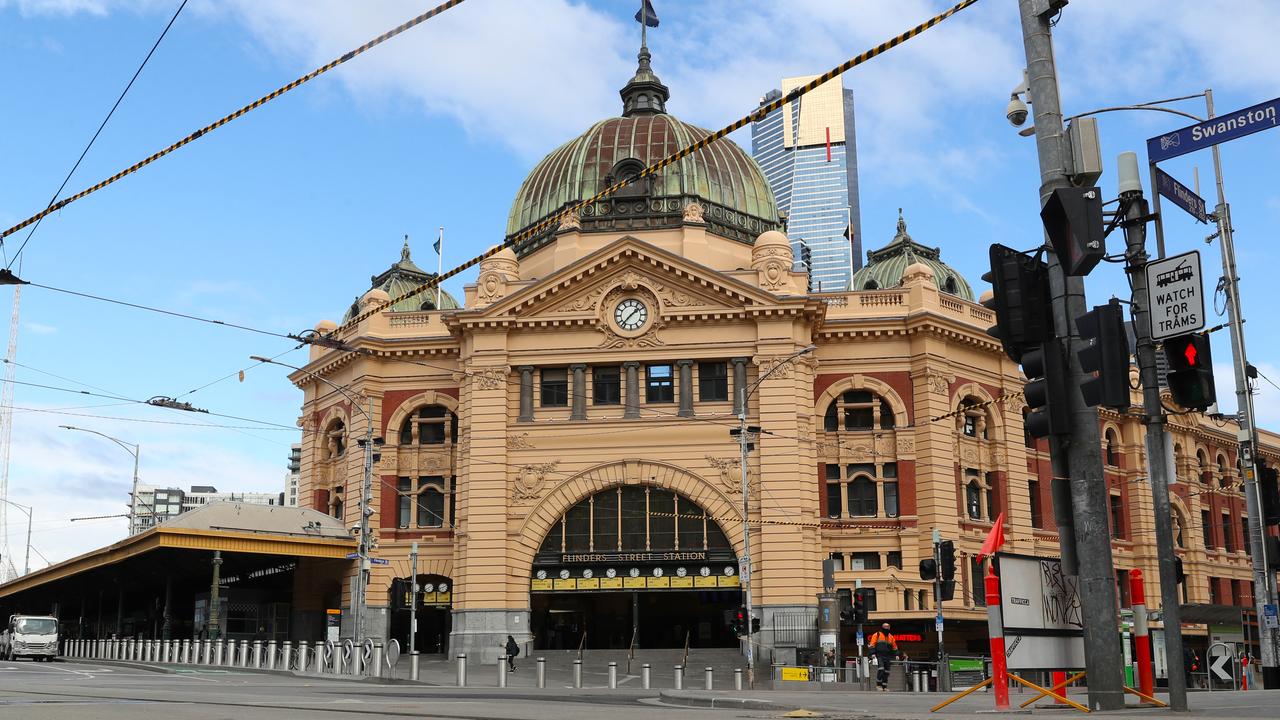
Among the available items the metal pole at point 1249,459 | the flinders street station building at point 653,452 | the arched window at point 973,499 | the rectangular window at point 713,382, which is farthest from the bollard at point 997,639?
the arched window at point 973,499

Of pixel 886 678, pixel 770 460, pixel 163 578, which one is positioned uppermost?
pixel 770 460

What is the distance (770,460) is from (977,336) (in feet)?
38.4

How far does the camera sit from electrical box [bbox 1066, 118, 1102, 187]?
1300cm

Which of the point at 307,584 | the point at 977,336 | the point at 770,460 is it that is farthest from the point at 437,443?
the point at 977,336

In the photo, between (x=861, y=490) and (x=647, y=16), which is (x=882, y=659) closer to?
(x=861, y=490)

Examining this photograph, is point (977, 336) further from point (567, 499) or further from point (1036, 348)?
point (1036, 348)

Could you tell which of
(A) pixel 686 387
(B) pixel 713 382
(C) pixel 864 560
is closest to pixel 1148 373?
(A) pixel 686 387

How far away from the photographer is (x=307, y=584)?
5856 centimetres

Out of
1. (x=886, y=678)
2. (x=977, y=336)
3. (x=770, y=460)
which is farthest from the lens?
(x=977, y=336)

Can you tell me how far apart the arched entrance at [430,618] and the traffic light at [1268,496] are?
34534 mm

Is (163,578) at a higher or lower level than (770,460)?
lower

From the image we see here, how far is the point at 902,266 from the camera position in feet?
212

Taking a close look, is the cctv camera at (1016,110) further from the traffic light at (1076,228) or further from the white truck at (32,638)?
the white truck at (32,638)

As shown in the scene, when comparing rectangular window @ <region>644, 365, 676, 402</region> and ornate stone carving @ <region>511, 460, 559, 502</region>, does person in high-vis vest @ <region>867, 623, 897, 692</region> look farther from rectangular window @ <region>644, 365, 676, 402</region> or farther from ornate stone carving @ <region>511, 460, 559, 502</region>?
ornate stone carving @ <region>511, 460, 559, 502</region>
